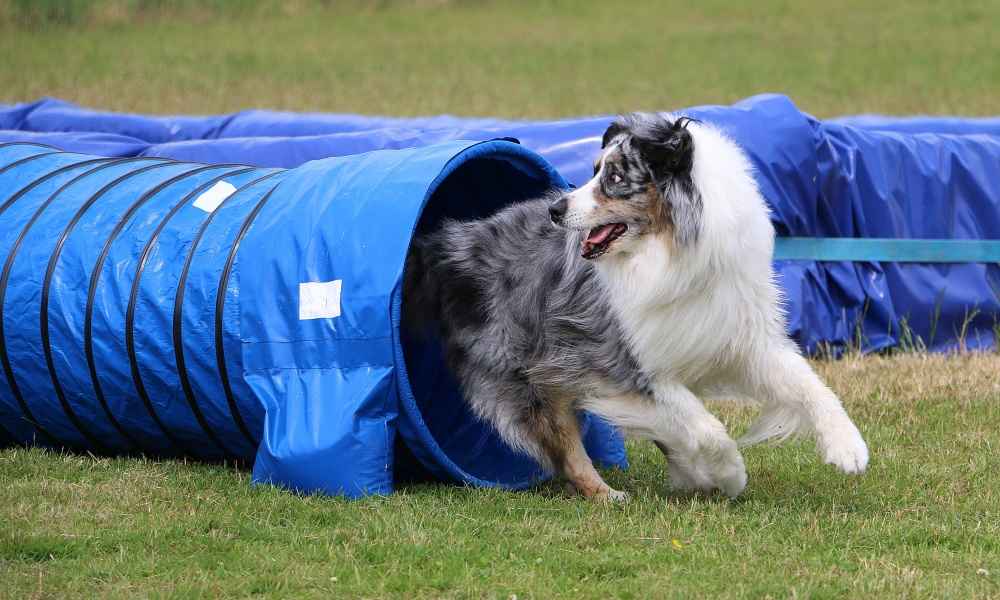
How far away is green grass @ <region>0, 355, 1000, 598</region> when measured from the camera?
4277 millimetres

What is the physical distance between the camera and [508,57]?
78.5 feet

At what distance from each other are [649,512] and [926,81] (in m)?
16.4

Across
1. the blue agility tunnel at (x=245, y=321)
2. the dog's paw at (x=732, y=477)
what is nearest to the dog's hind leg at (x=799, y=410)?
the dog's paw at (x=732, y=477)

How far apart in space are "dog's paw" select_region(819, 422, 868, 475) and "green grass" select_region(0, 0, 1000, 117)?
12.8 m

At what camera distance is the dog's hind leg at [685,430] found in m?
5.19

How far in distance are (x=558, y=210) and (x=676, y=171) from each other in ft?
1.58

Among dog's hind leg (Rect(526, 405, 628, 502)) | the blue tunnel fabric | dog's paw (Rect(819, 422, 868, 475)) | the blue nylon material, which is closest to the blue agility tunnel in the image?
dog's hind leg (Rect(526, 405, 628, 502))

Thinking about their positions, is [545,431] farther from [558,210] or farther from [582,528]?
[558,210]

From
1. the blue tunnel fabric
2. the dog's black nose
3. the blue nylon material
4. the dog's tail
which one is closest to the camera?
the dog's black nose

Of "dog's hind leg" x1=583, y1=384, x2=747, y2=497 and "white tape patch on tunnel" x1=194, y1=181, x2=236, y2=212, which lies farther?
"white tape patch on tunnel" x1=194, y1=181, x2=236, y2=212

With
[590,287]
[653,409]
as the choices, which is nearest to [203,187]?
[590,287]

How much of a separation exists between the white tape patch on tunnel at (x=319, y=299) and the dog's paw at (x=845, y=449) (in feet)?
6.60

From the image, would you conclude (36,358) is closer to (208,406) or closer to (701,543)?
(208,406)

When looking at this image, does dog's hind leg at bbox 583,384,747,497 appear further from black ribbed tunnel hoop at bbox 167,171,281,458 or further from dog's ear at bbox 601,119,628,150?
black ribbed tunnel hoop at bbox 167,171,281,458
